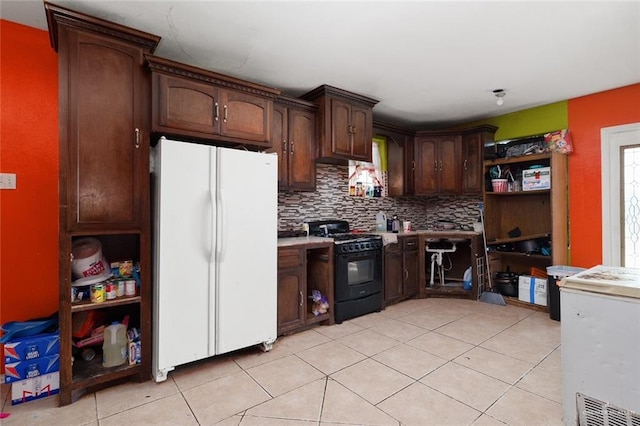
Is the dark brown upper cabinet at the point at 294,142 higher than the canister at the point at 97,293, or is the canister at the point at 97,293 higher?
the dark brown upper cabinet at the point at 294,142

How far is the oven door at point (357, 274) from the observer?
3.25 metres

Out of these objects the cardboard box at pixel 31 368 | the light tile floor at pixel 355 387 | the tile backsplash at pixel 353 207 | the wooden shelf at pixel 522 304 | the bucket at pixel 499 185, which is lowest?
the light tile floor at pixel 355 387

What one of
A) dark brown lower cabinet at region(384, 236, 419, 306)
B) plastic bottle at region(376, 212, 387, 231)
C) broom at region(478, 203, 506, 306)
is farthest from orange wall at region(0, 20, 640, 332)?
broom at region(478, 203, 506, 306)

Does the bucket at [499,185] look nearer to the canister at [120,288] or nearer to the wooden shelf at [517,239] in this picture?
the wooden shelf at [517,239]

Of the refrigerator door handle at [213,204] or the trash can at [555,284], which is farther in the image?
the trash can at [555,284]

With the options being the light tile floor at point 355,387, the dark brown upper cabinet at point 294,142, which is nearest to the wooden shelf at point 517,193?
the light tile floor at point 355,387

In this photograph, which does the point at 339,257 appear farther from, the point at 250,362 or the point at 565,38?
the point at 565,38

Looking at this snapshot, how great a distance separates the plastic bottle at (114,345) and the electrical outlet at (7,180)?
122 centimetres

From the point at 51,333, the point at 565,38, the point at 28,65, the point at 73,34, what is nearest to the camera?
the point at 73,34

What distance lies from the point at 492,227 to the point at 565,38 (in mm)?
2512

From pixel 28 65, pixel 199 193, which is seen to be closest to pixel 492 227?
pixel 199 193

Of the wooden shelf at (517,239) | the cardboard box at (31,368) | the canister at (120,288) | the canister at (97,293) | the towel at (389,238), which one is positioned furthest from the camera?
the wooden shelf at (517,239)

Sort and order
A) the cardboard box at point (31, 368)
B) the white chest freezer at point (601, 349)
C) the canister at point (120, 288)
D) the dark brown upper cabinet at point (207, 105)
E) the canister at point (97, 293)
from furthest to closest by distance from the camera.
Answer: the dark brown upper cabinet at point (207, 105)
the canister at point (120, 288)
the canister at point (97, 293)
the cardboard box at point (31, 368)
the white chest freezer at point (601, 349)

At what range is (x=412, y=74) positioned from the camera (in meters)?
3.04
